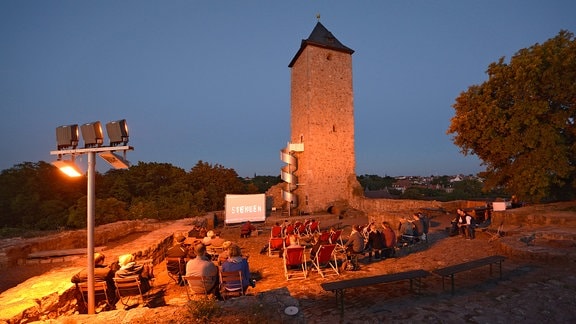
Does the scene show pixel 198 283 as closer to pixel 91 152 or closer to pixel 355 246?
pixel 91 152

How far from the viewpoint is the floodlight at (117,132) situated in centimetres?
374

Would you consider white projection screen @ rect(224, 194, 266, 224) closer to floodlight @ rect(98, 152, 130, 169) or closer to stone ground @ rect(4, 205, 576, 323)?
stone ground @ rect(4, 205, 576, 323)

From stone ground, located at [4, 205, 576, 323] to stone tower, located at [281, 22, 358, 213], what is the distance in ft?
47.7

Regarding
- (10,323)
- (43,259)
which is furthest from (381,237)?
A: (43,259)

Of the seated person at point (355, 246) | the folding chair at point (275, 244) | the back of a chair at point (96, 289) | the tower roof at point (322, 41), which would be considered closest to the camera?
the back of a chair at point (96, 289)

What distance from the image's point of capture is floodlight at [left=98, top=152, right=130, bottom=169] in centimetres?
367

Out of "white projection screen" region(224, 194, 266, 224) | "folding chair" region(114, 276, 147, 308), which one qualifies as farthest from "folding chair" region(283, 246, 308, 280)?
"white projection screen" region(224, 194, 266, 224)

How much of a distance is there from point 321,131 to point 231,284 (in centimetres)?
1731

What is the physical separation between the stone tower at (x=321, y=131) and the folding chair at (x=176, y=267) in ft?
49.2

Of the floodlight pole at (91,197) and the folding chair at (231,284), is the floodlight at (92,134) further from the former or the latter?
the folding chair at (231,284)

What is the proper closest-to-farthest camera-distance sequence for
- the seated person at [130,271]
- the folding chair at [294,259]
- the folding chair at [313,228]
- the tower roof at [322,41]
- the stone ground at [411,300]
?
the stone ground at [411,300] < the seated person at [130,271] < the folding chair at [294,259] < the folding chair at [313,228] < the tower roof at [322,41]

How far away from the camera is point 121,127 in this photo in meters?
3.76

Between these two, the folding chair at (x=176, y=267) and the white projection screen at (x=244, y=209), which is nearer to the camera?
the folding chair at (x=176, y=267)

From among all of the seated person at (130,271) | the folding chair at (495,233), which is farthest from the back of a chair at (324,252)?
the folding chair at (495,233)
